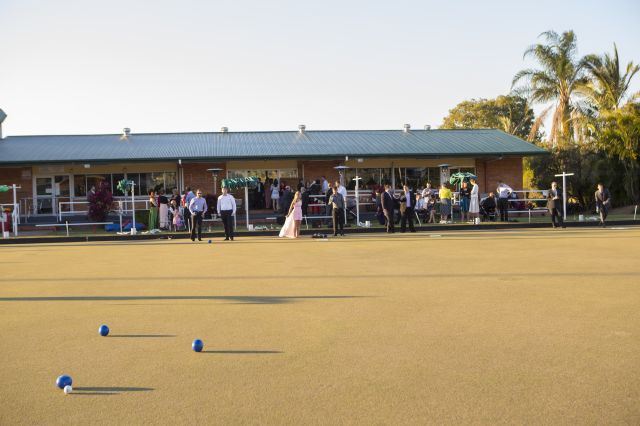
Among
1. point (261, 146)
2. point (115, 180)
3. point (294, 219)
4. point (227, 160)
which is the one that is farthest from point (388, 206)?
point (115, 180)

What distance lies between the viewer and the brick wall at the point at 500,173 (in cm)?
3378

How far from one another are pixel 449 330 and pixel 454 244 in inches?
409

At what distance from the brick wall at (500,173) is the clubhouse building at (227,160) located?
51 mm

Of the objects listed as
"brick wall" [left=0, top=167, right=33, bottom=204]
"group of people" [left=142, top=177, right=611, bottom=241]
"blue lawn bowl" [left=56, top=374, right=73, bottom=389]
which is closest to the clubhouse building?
"brick wall" [left=0, top=167, right=33, bottom=204]

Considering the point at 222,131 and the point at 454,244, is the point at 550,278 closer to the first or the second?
the point at 454,244

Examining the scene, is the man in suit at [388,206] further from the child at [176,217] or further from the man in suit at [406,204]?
the child at [176,217]

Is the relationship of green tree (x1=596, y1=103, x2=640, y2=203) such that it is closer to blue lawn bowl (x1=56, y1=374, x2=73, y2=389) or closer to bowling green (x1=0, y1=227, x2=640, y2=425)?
bowling green (x1=0, y1=227, x2=640, y2=425)

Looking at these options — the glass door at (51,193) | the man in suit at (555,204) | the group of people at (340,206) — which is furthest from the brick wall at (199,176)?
the man in suit at (555,204)

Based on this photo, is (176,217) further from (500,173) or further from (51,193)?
(500,173)

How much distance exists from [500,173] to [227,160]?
45.6ft

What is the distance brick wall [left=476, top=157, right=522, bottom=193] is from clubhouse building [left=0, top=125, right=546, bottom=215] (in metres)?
0.05

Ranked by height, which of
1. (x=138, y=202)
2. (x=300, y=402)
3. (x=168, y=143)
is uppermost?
(x=168, y=143)

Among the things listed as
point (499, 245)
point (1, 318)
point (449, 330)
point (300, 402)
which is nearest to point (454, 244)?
point (499, 245)

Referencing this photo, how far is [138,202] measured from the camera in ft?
104
